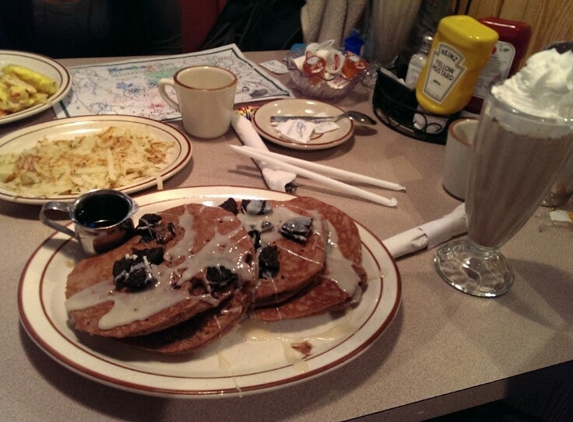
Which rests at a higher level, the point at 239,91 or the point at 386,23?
the point at 386,23

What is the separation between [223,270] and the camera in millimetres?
754

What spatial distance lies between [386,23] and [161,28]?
130 centimetres

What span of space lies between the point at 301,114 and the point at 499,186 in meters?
0.73

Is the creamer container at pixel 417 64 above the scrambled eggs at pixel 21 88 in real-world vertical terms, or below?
above

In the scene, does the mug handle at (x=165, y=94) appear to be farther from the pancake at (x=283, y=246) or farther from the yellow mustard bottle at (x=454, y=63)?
the yellow mustard bottle at (x=454, y=63)

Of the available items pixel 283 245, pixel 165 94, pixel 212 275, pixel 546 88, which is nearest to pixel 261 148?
pixel 165 94

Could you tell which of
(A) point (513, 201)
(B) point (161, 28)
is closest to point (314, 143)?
(A) point (513, 201)

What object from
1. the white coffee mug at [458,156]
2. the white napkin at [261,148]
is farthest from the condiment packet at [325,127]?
the white coffee mug at [458,156]

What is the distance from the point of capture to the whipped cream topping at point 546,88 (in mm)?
775

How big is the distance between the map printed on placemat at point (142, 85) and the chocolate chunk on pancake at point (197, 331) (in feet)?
2.69

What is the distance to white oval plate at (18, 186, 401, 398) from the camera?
67cm

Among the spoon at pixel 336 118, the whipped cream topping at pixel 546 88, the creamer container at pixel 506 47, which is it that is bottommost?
the spoon at pixel 336 118

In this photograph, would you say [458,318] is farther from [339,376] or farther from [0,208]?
[0,208]

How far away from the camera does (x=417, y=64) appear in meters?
1.45
